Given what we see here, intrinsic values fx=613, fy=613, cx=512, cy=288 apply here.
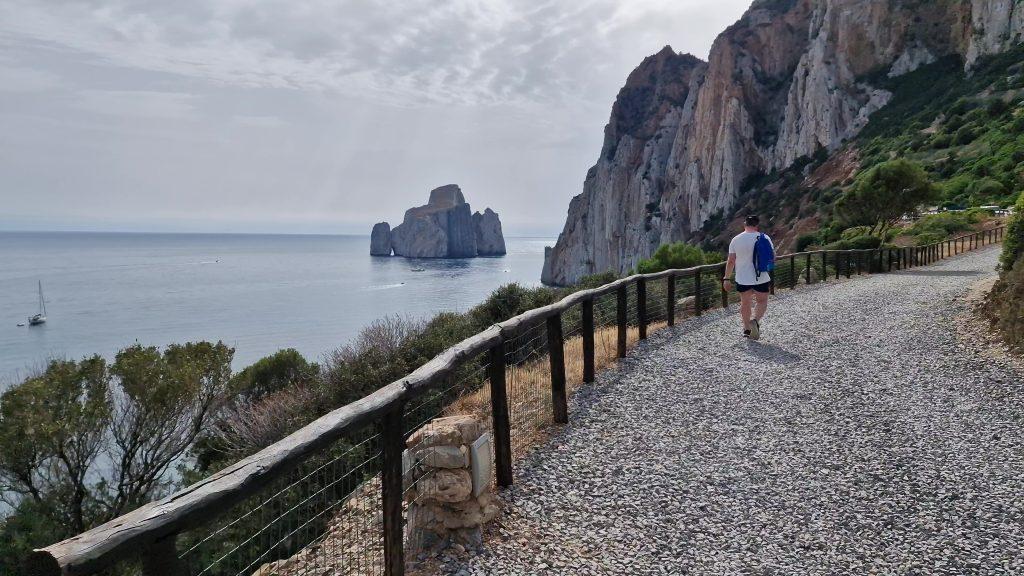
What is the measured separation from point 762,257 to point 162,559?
1040 cm

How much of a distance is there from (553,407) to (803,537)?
3014 millimetres

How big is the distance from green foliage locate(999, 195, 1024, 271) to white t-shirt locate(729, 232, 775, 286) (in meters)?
3.90

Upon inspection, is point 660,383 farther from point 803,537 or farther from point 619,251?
point 619,251

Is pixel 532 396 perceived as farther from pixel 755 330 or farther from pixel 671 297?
pixel 671 297

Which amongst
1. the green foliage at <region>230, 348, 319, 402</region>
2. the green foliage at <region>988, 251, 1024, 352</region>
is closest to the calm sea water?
the green foliage at <region>230, 348, 319, 402</region>

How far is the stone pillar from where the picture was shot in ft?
13.5

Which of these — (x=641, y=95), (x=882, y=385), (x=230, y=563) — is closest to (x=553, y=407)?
(x=230, y=563)

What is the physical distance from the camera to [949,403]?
6750mm

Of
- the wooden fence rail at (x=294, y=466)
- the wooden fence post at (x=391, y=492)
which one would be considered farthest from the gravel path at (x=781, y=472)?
the wooden fence rail at (x=294, y=466)

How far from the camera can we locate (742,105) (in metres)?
83.3

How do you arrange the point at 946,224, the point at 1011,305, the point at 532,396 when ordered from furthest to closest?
the point at 946,224 → the point at 1011,305 → the point at 532,396

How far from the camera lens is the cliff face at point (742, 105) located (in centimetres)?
6975

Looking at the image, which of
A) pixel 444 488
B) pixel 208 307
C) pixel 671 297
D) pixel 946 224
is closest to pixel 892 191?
pixel 946 224

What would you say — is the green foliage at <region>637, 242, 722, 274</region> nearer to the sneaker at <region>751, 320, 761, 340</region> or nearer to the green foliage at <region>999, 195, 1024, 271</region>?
the green foliage at <region>999, 195, 1024, 271</region>
